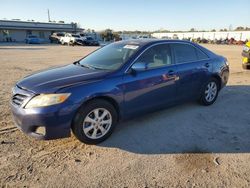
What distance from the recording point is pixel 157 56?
4789mm

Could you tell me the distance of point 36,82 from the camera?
12.8ft

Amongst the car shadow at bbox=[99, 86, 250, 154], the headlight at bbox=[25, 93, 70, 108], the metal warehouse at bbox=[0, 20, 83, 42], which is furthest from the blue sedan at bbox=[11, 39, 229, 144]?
the metal warehouse at bbox=[0, 20, 83, 42]

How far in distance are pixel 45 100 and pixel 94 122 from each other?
0.83 m

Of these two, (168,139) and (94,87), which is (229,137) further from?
(94,87)

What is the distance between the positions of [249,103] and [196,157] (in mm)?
3211

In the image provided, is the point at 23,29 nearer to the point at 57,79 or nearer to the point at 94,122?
the point at 57,79

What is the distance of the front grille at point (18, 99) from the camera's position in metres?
3.69

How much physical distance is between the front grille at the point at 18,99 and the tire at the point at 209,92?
3.76 metres

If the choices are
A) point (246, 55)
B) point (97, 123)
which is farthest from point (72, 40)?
point (97, 123)

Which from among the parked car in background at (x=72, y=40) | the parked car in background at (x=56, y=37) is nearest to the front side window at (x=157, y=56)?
the parked car in background at (x=72, y=40)

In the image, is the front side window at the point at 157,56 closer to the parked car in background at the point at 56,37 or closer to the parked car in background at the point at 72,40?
the parked car in background at the point at 72,40

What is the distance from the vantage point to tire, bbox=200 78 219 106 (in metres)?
5.74

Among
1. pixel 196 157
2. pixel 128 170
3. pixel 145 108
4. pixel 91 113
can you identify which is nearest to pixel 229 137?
pixel 196 157

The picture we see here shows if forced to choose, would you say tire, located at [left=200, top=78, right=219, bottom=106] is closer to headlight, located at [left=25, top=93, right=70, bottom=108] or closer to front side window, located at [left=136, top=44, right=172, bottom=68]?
front side window, located at [left=136, top=44, right=172, bottom=68]
